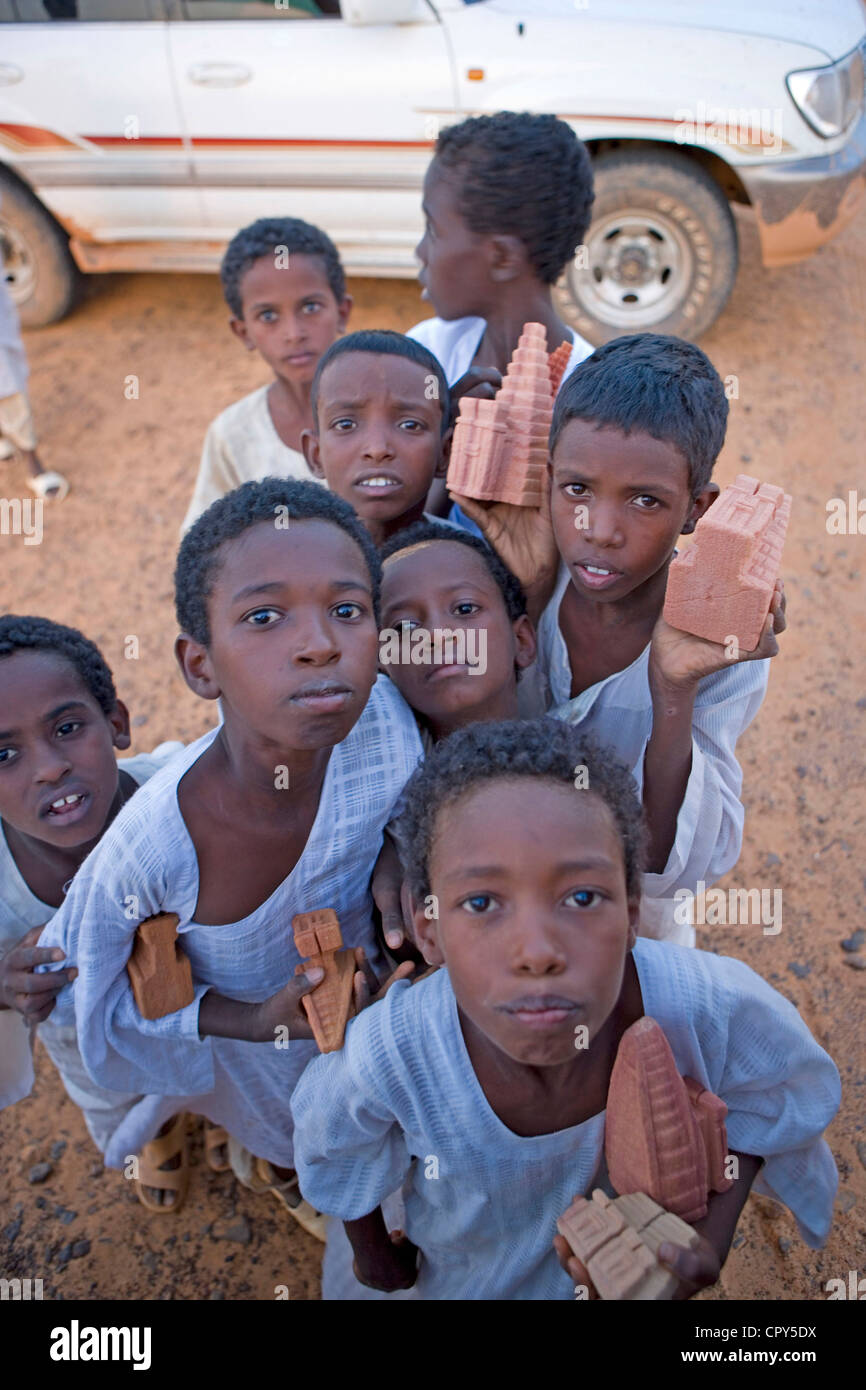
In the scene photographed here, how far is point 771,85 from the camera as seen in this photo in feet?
17.2

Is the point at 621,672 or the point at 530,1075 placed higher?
the point at 621,672

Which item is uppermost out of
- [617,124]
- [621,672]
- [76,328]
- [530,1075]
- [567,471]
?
[617,124]

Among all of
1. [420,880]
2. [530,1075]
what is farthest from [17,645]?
[530,1075]

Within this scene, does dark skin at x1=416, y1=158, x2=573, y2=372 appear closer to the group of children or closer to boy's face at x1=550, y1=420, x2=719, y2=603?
the group of children

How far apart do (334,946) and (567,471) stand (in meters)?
1.05

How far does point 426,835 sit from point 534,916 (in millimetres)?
298

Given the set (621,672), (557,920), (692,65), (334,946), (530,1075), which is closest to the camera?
(557,920)

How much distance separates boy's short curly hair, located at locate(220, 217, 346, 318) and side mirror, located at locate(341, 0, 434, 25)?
2.42 m

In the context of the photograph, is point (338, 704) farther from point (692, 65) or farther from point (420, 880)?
point (692, 65)

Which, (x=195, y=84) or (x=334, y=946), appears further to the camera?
(x=195, y=84)

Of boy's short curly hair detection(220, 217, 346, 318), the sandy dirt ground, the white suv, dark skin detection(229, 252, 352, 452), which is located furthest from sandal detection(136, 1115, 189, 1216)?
the white suv

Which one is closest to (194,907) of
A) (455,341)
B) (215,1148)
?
(215,1148)

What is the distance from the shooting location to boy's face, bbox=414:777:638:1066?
5.20 feet

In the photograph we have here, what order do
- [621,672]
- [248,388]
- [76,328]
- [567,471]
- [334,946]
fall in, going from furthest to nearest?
[76,328]
[248,388]
[621,672]
[567,471]
[334,946]
